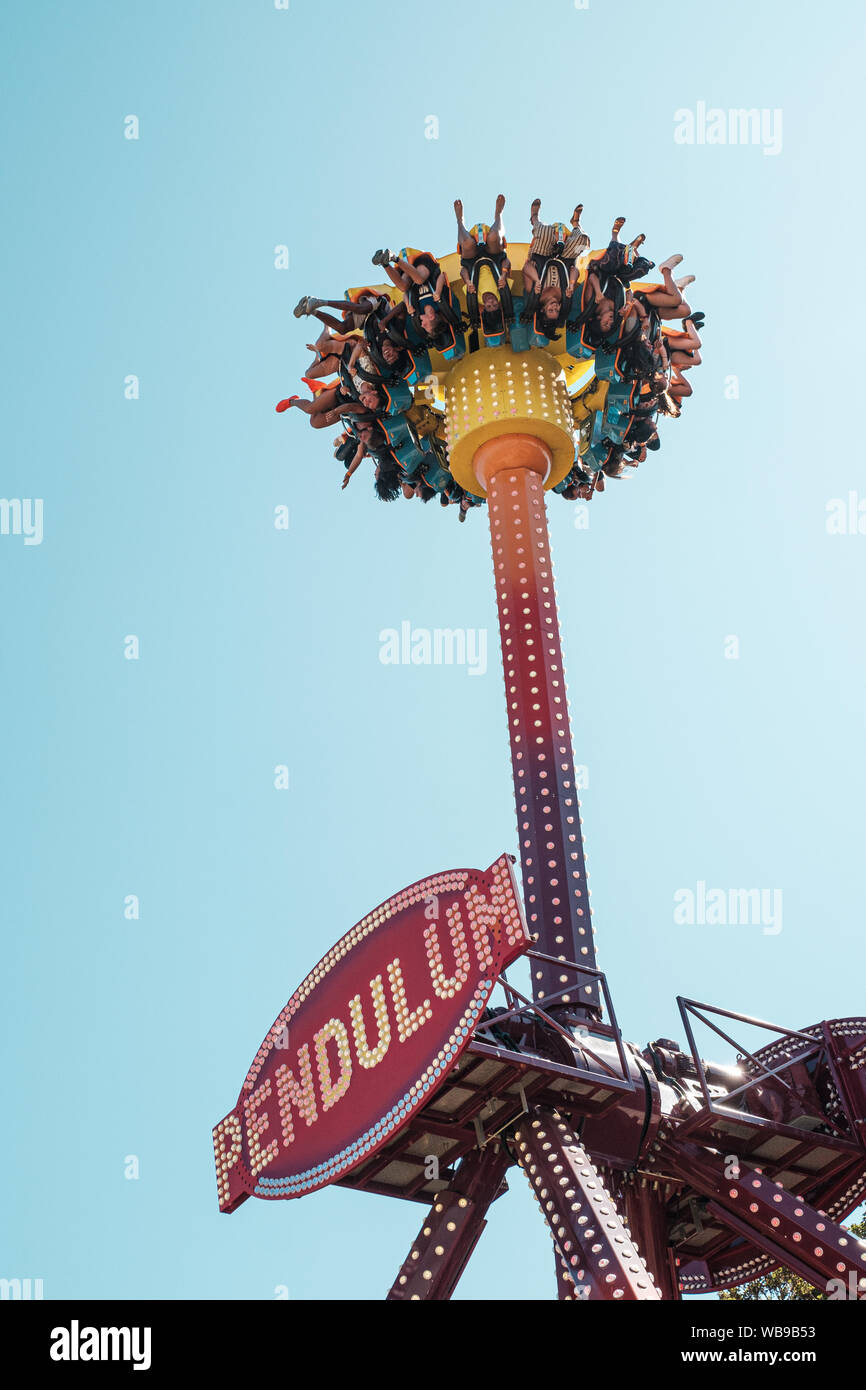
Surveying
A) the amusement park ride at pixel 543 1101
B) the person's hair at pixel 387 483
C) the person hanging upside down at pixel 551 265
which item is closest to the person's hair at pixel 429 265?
Result: the person hanging upside down at pixel 551 265

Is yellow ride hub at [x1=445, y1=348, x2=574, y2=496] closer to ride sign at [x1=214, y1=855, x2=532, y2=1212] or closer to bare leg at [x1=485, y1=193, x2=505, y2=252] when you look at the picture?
bare leg at [x1=485, y1=193, x2=505, y2=252]

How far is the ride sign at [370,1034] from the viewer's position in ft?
39.4

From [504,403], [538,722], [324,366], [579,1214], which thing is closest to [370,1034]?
[579,1214]

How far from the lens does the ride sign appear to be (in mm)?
12000

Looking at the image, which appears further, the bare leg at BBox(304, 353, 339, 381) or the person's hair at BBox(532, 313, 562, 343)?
the bare leg at BBox(304, 353, 339, 381)

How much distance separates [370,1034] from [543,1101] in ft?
5.41

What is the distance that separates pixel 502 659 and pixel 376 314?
485 centimetres

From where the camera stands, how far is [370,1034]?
13.0 metres

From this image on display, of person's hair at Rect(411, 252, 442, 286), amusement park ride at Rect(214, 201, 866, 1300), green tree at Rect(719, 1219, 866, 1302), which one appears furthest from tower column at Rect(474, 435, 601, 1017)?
green tree at Rect(719, 1219, 866, 1302)

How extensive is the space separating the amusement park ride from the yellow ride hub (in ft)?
11.6

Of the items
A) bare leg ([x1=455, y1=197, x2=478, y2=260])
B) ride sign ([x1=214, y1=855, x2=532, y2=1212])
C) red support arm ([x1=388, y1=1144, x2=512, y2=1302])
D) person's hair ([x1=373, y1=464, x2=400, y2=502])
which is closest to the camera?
ride sign ([x1=214, y1=855, x2=532, y2=1212])

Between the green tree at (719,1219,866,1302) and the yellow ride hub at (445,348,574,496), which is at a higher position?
the yellow ride hub at (445,348,574,496)

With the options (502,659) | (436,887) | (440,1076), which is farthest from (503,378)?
(440,1076)

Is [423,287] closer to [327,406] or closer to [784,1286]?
[327,406]
